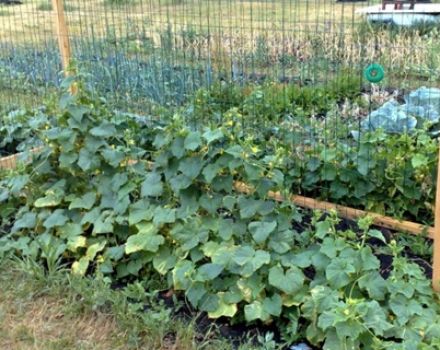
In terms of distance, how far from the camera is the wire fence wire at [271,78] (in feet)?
12.3

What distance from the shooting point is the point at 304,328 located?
8.66 ft

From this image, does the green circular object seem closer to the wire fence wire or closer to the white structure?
the wire fence wire

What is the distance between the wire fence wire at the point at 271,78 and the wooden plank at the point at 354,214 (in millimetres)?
74

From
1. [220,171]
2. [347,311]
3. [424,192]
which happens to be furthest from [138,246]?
[424,192]

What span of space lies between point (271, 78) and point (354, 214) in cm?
173

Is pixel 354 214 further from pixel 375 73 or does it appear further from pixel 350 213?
pixel 375 73

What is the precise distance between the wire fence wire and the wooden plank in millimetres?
74

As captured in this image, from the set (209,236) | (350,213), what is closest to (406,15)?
(350,213)

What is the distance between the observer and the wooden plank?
3254 millimetres

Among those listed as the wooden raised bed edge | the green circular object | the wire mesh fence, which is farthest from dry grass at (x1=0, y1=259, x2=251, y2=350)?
the wire mesh fence

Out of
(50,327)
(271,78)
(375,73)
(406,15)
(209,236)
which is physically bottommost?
(50,327)

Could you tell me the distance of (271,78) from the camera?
192 inches

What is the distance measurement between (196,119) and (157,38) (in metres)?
1.74

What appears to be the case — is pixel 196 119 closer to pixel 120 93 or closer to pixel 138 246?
pixel 120 93
